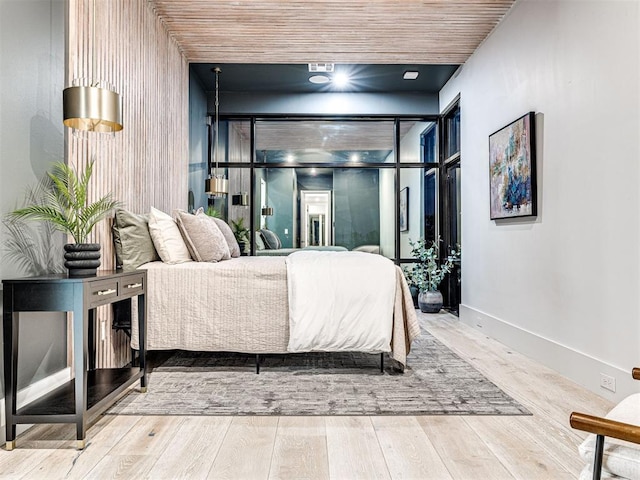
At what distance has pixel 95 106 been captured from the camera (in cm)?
216

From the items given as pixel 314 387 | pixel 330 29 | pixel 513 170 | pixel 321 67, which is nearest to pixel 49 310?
pixel 314 387

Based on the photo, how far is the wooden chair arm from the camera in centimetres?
90

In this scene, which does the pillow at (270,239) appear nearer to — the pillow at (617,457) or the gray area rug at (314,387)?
the gray area rug at (314,387)

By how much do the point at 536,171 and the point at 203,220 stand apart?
8.13 ft

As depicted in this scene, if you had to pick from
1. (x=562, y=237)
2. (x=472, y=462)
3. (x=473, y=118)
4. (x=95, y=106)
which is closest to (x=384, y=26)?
(x=473, y=118)

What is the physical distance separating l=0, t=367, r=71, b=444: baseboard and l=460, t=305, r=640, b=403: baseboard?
2.96 m

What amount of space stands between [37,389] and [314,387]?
1.44 metres

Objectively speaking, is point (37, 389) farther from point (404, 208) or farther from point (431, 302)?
point (404, 208)

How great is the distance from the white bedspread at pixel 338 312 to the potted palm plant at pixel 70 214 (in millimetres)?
1194

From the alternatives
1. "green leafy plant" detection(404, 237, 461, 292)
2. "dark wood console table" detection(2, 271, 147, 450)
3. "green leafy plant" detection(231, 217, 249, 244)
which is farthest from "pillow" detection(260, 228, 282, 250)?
"dark wood console table" detection(2, 271, 147, 450)

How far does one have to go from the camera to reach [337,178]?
645 cm

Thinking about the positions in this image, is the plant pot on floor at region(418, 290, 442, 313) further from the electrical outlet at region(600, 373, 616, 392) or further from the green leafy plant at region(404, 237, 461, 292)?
the electrical outlet at region(600, 373, 616, 392)

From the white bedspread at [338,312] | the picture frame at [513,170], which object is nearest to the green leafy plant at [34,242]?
the white bedspread at [338,312]

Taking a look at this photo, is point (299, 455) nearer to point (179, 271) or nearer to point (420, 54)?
point (179, 271)
